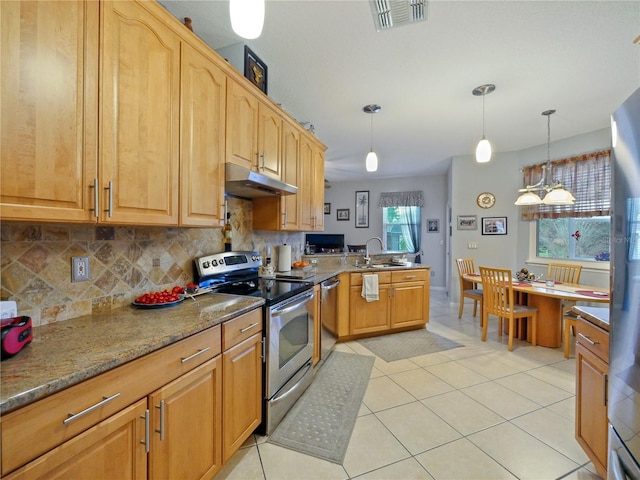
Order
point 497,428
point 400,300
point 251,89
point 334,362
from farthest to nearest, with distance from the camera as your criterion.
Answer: point 400,300 < point 334,362 < point 251,89 < point 497,428

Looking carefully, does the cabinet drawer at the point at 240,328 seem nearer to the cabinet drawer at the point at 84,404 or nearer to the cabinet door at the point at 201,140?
the cabinet drawer at the point at 84,404

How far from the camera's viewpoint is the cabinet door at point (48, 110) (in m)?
0.85

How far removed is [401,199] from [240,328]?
6148 mm

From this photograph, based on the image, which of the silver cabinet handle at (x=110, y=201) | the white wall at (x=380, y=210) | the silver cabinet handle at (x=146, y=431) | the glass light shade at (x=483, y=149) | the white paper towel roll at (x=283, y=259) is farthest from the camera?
the white wall at (x=380, y=210)

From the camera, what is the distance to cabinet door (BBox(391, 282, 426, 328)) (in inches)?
137

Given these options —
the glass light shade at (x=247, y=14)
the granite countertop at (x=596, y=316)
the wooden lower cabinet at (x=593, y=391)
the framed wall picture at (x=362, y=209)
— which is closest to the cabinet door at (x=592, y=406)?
the wooden lower cabinet at (x=593, y=391)

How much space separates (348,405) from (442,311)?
3235mm

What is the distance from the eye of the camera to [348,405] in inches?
81.1

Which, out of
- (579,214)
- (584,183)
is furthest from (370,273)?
(584,183)

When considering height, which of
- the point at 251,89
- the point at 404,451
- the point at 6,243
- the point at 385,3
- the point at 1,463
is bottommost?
the point at 404,451

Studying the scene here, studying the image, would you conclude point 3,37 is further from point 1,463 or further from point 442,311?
point 442,311

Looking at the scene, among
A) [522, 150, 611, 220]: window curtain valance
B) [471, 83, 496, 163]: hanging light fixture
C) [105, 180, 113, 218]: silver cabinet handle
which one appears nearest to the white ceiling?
[471, 83, 496, 163]: hanging light fixture

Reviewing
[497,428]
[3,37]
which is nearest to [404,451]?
[497,428]

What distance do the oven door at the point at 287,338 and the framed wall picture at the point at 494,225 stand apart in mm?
4120
